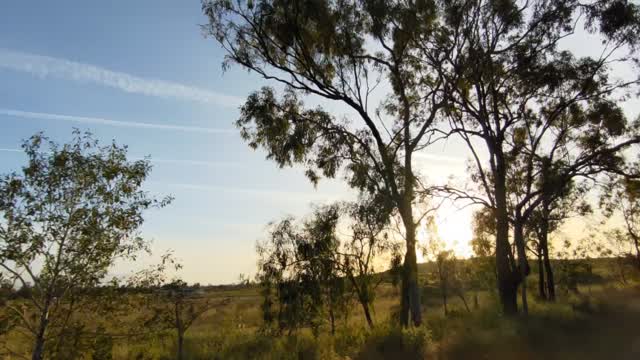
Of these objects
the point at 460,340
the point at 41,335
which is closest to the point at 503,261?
the point at 460,340

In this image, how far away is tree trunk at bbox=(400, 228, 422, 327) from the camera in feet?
67.8

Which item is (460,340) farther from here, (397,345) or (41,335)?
(41,335)

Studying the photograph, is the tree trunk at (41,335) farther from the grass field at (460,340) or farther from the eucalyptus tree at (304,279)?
the eucalyptus tree at (304,279)

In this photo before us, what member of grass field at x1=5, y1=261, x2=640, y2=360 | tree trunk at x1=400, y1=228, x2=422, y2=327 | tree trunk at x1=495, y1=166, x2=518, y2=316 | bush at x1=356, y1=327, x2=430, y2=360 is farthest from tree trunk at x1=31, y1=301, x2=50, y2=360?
tree trunk at x1=495, y1=166, x2=518, y2=316

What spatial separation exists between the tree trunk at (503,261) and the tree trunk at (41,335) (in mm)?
17233

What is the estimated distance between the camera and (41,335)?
480 inches

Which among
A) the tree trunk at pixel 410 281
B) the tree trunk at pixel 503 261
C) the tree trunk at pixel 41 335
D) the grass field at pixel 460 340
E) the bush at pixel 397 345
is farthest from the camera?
the tree trunk at pixel 503 261

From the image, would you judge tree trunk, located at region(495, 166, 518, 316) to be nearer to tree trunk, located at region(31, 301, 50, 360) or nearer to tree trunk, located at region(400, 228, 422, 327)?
tree trunk, located at region(400, 228, 422, 327)

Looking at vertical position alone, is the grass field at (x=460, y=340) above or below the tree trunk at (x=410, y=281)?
below

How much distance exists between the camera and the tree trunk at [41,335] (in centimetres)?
1212

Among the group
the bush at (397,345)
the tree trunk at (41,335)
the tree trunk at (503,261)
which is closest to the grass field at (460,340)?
the bush at (397,345)

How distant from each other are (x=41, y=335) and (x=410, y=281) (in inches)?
514

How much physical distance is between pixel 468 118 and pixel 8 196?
811 inches

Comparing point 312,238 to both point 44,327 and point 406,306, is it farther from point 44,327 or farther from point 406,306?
point 44,327
